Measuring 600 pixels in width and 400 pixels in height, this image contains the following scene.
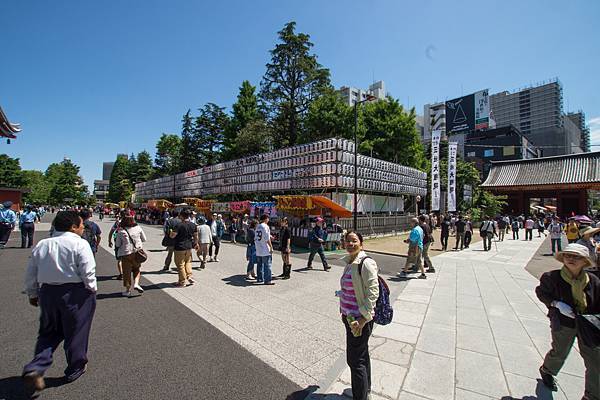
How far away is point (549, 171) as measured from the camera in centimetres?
3500

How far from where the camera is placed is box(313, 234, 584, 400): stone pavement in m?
3.22

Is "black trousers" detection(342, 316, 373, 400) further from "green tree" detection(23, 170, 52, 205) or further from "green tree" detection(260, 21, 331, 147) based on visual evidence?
"green tree" detection(23, 170, 52, 205)

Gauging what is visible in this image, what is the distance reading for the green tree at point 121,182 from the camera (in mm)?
65438

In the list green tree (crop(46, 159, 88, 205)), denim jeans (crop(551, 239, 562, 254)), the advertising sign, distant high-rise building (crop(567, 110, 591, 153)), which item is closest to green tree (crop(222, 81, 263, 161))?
denim jeans (crop(551, 239, 562, 254))

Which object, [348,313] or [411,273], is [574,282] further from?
[411,273]

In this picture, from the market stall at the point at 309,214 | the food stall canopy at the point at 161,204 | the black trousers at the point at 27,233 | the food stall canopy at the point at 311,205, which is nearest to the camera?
the black trousers at the point at 27,233

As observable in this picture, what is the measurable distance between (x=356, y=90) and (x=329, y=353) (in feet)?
335

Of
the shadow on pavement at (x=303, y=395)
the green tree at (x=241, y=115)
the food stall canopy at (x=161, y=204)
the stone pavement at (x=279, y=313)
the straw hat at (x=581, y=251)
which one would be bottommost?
the stone pavement at (x=279, y=313)

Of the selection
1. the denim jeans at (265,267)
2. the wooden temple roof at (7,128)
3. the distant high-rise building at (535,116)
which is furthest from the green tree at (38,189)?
the distant high-rise building at (535,116)

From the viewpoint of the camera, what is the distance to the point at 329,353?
400 cm

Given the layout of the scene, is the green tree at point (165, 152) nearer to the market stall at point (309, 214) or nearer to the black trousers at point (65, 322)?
the market stall at point (309, 214)

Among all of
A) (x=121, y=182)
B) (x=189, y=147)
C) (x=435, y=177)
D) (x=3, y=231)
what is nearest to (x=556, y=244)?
(x=435, y=177)

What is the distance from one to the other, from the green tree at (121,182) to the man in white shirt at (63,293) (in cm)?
6946

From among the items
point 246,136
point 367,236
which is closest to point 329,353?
point 367,236
